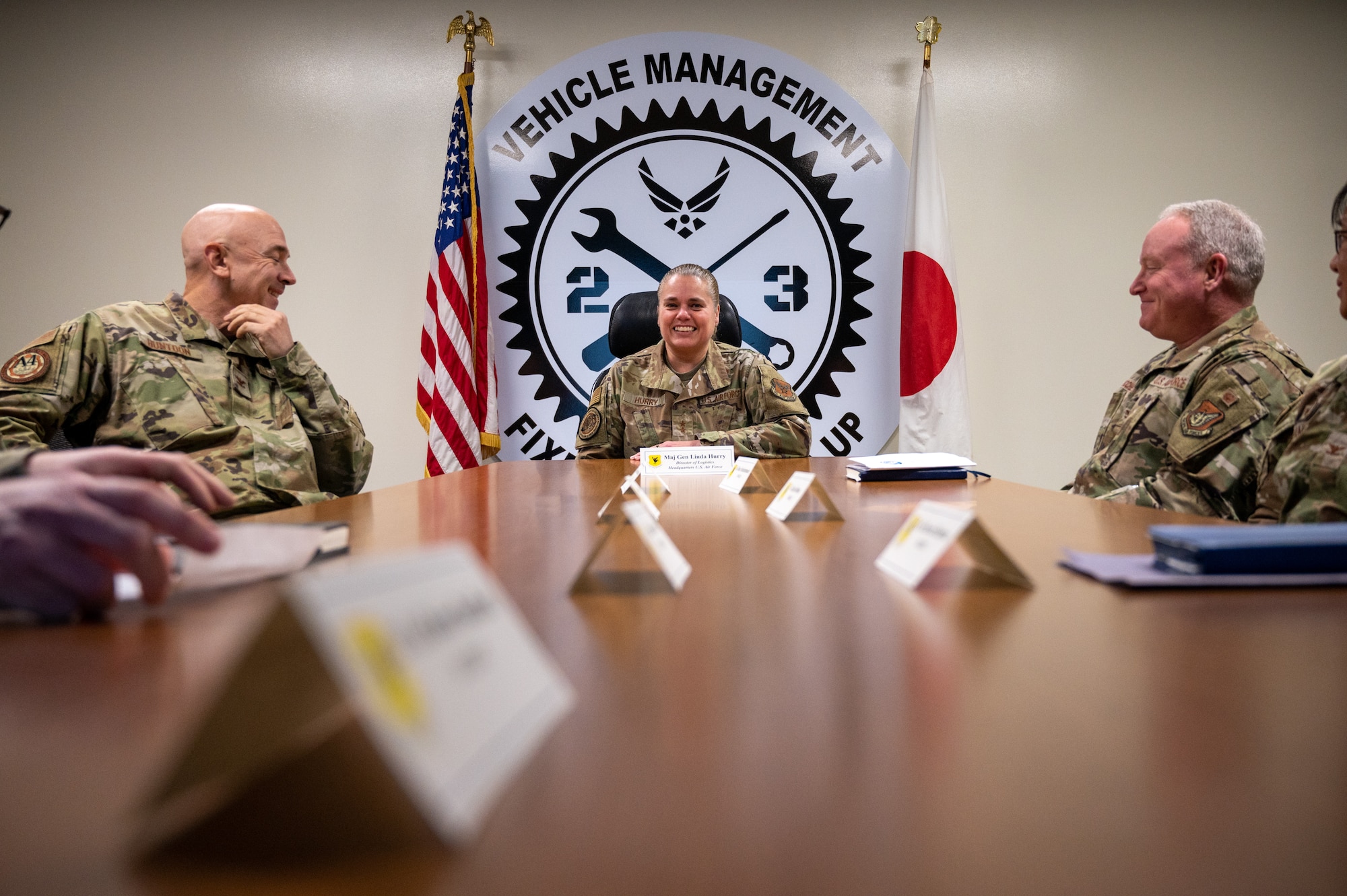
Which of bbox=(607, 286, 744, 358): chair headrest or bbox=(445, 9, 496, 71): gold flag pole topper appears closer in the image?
bbox=(607, 286, 744, 358): chair headrest

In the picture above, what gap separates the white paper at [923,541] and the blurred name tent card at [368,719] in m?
0.51

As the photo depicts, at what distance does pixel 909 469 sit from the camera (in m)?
1.87

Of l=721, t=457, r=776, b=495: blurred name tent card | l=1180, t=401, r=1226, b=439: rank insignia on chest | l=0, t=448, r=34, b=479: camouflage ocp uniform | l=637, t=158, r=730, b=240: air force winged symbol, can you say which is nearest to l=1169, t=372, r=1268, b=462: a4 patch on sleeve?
l=1180, t=401, r=1226, b=439: rank insignia on chest

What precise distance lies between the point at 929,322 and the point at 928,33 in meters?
1.42

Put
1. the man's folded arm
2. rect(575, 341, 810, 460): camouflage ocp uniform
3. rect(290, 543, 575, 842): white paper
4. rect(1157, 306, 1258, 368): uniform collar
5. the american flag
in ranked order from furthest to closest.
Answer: the american flag, rect(575, 341, 810, 460): camouflage ocp uniform, the man's folded arm, rect(1157, 306, 1258, 368): uniform collar, rect(290, 543, 575, 842): white paper

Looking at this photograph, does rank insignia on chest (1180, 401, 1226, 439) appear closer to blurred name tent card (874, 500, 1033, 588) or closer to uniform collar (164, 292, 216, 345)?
blurred name tent card (874, 500, 1033, 588)

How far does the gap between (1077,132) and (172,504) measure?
186 inches

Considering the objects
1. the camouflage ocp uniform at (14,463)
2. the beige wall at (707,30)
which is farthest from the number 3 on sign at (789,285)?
the camouflage ocp uniform at (14,463)

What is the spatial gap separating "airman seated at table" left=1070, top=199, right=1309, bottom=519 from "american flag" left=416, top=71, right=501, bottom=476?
8.81 ft

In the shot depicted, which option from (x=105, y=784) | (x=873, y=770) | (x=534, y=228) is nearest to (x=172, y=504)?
(x=105, y=784)

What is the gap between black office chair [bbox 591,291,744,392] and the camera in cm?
345

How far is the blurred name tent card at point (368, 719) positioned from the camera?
240 mm

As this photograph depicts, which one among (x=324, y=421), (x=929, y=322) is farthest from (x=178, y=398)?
(x=929, y=322)

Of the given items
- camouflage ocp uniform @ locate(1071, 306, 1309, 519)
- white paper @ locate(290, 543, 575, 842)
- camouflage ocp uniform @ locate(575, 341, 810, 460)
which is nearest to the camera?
white paper @ locate(290, 543, 575, 842)
